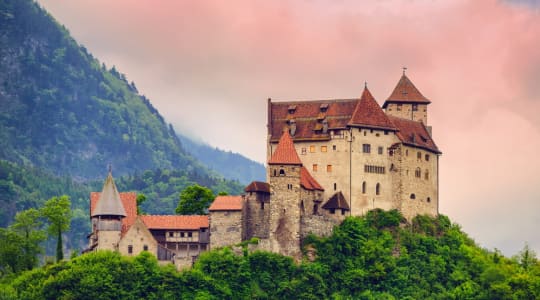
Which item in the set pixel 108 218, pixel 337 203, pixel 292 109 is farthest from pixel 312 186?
pixel 108 218

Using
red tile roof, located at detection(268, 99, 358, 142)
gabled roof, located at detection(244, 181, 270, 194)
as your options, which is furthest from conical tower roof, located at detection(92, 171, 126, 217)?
red tile roof, located at detection(268, 99, 358, 142)

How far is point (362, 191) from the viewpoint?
127 metres

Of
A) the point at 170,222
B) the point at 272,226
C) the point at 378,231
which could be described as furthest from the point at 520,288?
the point at 170,222

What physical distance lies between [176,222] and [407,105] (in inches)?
1130

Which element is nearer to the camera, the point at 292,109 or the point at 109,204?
the point at 109,204

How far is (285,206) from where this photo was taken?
119 meters

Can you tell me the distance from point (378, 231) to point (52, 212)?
3099cm

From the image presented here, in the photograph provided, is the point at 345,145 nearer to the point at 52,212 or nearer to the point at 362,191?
the point at 362,191

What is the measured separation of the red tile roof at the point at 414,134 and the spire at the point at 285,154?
12.6m

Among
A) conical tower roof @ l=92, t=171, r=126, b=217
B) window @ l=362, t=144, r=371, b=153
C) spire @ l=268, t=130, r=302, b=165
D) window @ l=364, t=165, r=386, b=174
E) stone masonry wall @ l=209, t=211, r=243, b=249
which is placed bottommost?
stone masonry wall @ l=209, t=211, r=243, b=249

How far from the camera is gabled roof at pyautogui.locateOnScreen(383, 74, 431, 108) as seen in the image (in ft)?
448

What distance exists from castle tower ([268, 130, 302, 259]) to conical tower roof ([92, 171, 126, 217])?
1326cm

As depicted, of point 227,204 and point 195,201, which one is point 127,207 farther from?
point 195,201

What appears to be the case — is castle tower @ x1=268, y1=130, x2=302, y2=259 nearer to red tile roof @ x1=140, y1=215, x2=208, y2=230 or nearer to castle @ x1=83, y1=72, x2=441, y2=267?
castle @ x1=83, y1=72, x2=441, y2=267
